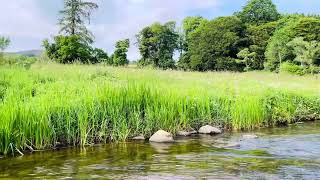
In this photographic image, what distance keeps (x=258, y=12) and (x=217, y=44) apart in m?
22.0

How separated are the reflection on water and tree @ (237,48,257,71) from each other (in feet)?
222

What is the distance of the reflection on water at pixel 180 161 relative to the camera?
9.01 m

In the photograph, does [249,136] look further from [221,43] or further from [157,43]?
[157,43]

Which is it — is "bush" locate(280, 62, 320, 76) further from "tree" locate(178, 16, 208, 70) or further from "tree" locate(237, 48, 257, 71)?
"tree" locate(178, 16, 208, 70)

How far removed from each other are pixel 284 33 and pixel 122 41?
2864 cm

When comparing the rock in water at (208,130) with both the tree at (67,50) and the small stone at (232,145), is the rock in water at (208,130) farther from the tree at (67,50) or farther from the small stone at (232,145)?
the tree at (67,50)

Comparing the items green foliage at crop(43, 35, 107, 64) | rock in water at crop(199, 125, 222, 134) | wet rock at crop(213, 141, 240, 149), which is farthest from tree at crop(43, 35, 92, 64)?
wet rock at crop(213, 141, 240, 149)

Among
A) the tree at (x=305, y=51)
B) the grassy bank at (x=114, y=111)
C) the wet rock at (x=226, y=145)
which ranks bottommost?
the wet rock at (x=226, y=145)

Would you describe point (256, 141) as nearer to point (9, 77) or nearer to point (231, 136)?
point (231, 136)

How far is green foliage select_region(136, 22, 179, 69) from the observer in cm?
9928

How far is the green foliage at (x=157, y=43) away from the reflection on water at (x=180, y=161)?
84.0 metres

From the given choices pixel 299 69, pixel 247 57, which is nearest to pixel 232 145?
pixel 299 69

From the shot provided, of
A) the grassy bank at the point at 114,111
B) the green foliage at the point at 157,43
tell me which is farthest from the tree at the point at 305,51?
the grassy bank at the point at 114,111

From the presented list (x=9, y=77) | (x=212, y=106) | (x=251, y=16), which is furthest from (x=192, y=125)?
(x=251, y=16)
